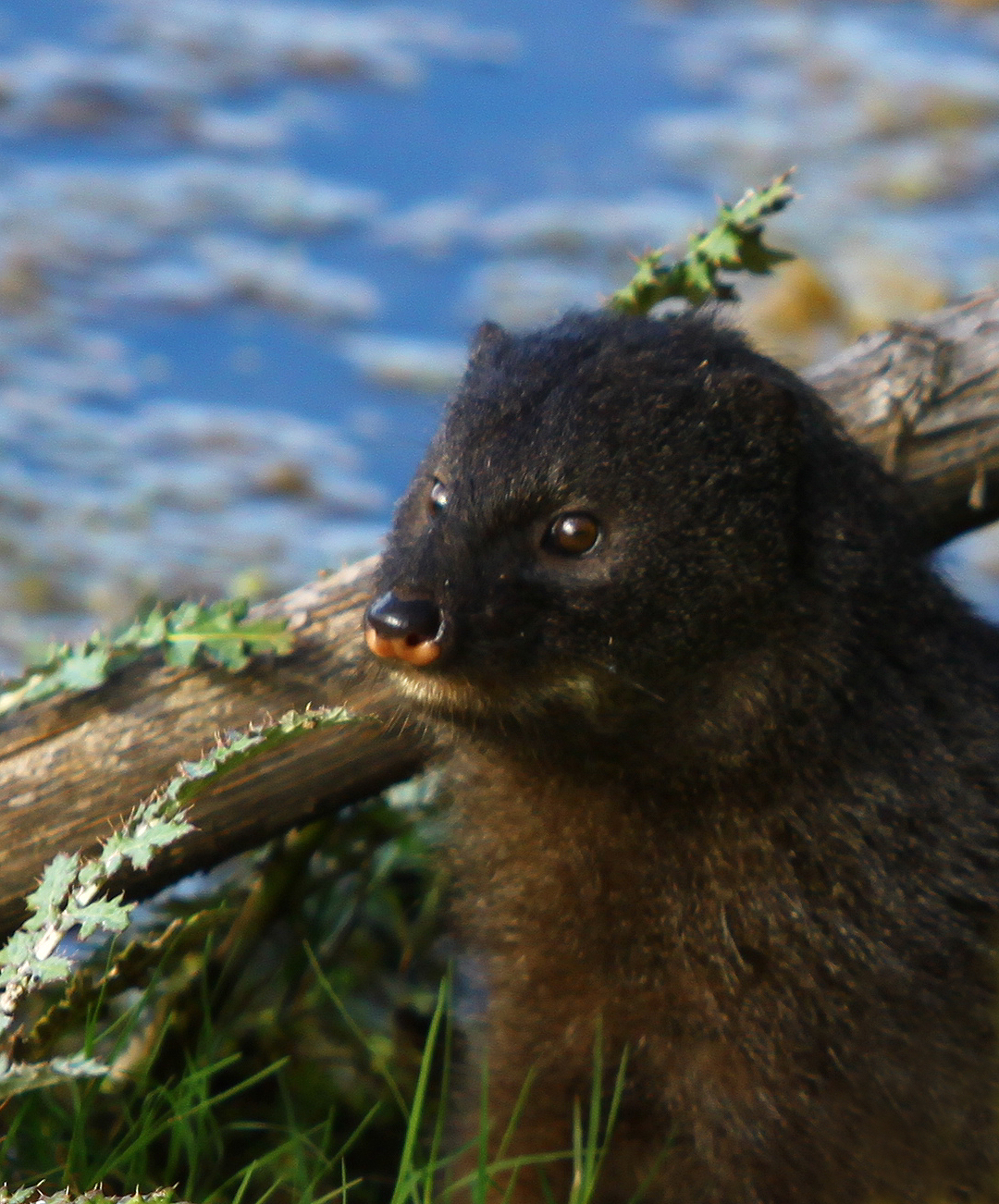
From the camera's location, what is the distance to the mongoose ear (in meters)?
3.53

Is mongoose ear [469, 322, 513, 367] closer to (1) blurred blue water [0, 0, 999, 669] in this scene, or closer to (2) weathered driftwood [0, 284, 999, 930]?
(2) weathered driftwood [0, 284, 999, 930]

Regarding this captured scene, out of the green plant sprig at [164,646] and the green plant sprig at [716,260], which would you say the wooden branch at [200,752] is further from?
the green plant sprig at [716,260]

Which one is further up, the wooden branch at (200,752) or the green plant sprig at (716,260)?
the green plant sprig at (716,260)

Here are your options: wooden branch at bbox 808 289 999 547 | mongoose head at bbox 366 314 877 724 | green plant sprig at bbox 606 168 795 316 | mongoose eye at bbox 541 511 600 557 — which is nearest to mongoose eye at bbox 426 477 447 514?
mongoose head at bbox 366 314 877 724

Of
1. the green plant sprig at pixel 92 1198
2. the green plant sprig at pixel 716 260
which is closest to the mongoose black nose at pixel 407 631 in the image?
the green plant sprig at pixel 92 1198

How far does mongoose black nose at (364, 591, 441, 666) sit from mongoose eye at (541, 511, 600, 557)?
315 millimetres

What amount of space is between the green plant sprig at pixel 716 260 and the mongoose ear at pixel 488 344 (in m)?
0.54

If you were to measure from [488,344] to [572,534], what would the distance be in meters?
0.64

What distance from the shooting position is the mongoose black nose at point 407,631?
9.72ft

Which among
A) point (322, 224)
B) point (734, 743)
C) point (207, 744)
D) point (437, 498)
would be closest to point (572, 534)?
point (437, 498)

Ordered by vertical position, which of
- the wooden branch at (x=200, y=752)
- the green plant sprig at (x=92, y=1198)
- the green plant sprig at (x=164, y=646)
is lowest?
the green plant sprig at (x=92, y=1198)

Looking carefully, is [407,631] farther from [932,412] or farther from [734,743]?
[932,412]

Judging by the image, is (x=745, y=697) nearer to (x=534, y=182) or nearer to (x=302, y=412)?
(x=302, y=412)

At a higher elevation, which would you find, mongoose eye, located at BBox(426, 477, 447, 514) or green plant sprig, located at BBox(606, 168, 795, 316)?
green plant sprig, located at BBox(606, 168, 795, 316)
